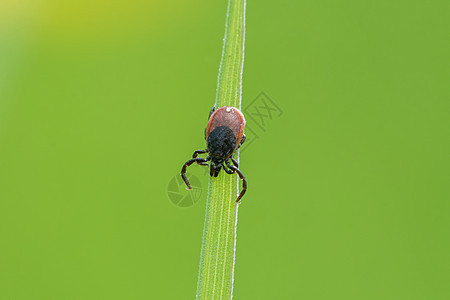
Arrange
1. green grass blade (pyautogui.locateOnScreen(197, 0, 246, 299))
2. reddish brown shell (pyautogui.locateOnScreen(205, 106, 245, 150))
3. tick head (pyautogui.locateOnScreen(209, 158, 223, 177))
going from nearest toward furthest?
green grass blade (pyautogui.locateOnScreen(197, 0, 246, 299)), tick head (pyautogui.locateOnScreen(209, 158, 223, 177)), reddish brown shell (pyautogui.locateOnScreen(205, 106, 245, 150))

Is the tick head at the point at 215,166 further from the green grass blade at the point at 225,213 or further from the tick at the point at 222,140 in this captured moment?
the green grass blade at the point at 225,213

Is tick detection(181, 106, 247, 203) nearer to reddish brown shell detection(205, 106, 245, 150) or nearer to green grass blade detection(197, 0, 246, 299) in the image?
reddish brown shell detection(205, 106, 245, 150)

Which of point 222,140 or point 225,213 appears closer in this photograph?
point 225,213

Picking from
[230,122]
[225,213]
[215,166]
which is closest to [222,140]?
[230,122]

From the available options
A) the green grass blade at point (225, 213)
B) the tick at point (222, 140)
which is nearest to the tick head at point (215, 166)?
the tick at point (222, 140)

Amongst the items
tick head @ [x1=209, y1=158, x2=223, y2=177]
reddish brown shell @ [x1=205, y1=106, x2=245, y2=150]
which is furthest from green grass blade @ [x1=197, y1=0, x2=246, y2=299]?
reddish brown shell @ [x1=205, y1=106, x2=245, y2=150]

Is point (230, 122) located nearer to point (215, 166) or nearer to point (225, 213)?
point (215, 166)

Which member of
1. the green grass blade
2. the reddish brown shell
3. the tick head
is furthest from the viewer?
the reddish brown shell

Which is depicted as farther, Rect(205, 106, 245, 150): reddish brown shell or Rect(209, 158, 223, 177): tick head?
Rect(205, 106, 245, 150): reddish brown shell

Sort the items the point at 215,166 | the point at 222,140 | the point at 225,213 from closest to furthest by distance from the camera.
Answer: the point at 225,213, the point at 215,166, the point at 222,140
